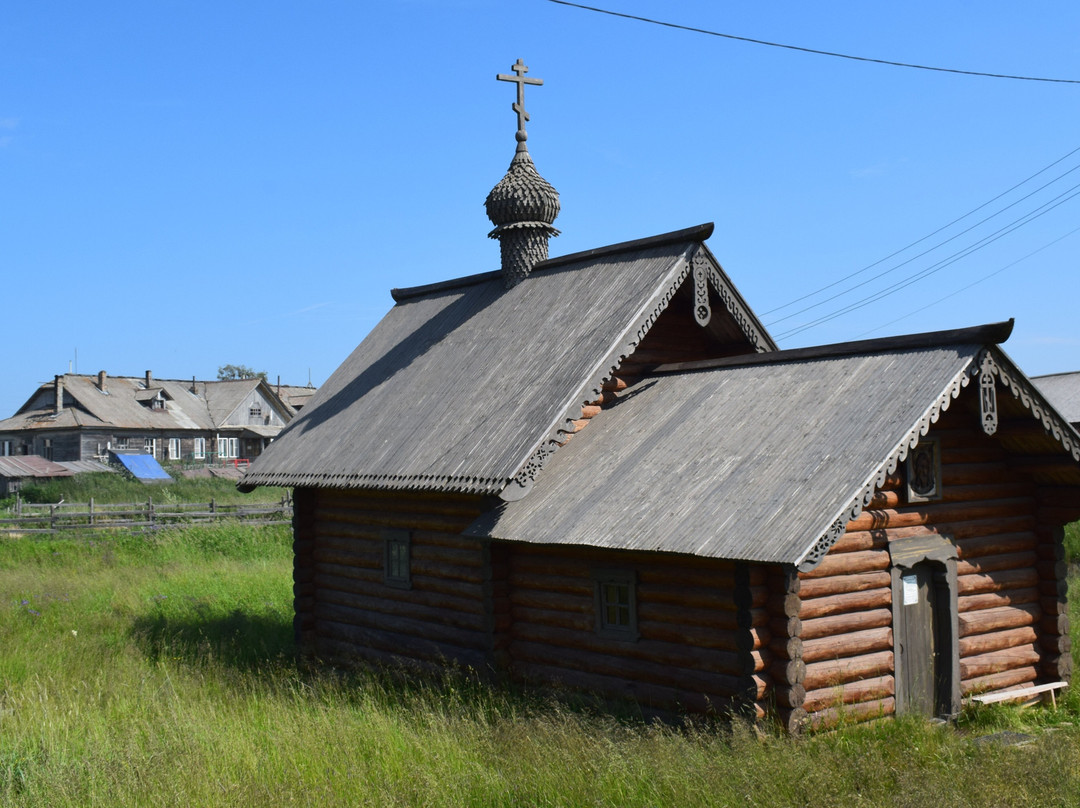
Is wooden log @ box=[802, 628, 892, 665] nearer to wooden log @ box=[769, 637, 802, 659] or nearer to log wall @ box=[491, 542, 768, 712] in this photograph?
wooden log @ box=[769, 637, 802, 659]

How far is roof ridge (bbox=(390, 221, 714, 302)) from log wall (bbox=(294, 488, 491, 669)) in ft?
13.7

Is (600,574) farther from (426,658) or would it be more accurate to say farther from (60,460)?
(60,460)

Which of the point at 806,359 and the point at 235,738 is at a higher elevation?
the point at 806,359

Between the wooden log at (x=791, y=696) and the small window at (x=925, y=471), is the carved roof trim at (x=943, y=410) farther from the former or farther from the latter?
the wooden log at (x=791, y=696)

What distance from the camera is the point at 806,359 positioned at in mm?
10945

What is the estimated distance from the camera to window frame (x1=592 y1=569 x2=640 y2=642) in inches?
393

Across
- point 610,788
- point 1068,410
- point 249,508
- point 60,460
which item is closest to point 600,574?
point 610,788

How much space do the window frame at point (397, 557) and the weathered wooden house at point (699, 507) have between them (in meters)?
0.04

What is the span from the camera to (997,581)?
1074 centimetres

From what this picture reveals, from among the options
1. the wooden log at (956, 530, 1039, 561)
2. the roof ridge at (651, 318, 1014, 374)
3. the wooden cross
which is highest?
the wooden cross

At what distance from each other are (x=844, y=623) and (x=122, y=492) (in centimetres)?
3685

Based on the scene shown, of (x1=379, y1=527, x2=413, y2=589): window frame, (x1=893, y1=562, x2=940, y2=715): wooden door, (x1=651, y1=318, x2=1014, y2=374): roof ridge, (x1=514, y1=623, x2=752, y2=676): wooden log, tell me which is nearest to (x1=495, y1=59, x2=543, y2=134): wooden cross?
(x1=651, y1=318, x2=1014, y2=374): roof ridge

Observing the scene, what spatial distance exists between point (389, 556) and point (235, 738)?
182 inches

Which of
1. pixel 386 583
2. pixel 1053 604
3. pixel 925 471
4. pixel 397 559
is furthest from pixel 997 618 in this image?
pixel 386 583
